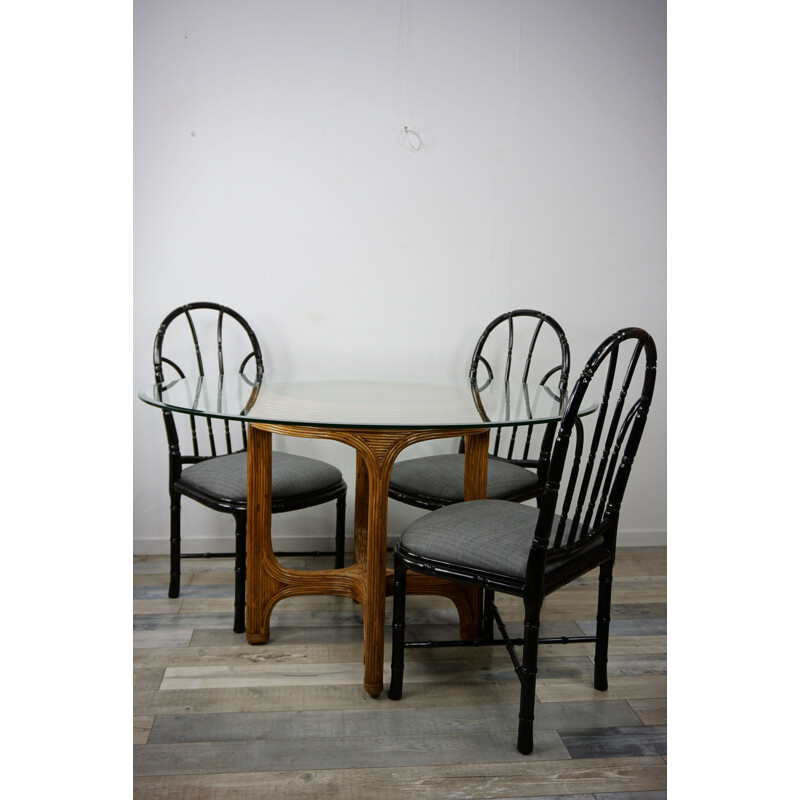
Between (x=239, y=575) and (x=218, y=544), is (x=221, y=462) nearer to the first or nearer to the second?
(x=239, y=575)

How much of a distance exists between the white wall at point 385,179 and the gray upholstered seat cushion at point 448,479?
60 centimetres

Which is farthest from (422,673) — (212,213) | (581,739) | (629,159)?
(629,159)

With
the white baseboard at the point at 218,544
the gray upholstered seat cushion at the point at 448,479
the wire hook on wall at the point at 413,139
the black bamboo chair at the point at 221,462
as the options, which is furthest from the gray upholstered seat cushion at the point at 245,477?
the wire hook on wall at the point at 413,139

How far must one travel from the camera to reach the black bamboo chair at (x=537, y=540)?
5.11ft

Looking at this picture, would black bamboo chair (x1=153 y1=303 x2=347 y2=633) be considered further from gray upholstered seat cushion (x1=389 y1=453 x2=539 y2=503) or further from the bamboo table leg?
gray upholstered seat cushion (x1=389 y1=453 x2=539 y2=503)

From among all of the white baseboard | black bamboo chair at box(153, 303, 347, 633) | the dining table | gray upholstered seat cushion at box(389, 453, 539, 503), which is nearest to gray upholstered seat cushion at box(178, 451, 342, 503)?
black bamboo chair at box(153, 303, 347, 633)

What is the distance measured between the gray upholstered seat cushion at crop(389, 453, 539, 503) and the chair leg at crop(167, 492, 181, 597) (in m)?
0.71

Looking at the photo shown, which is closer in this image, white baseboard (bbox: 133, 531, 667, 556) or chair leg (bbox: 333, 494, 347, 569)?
chair leg (bbox: 333, 494, 347, 569)

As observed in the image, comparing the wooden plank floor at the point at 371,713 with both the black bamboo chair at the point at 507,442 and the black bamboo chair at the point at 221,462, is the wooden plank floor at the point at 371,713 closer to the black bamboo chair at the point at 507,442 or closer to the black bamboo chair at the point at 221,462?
the black bamboo chair at the point at 221,462

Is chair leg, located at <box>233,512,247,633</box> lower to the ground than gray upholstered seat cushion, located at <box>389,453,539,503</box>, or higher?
lower

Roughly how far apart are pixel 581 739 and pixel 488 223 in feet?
6.39

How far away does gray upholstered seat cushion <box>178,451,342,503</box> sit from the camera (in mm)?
2193

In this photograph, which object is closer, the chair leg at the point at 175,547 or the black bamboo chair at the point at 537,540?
the black bamboo chair at the point at 537,540
